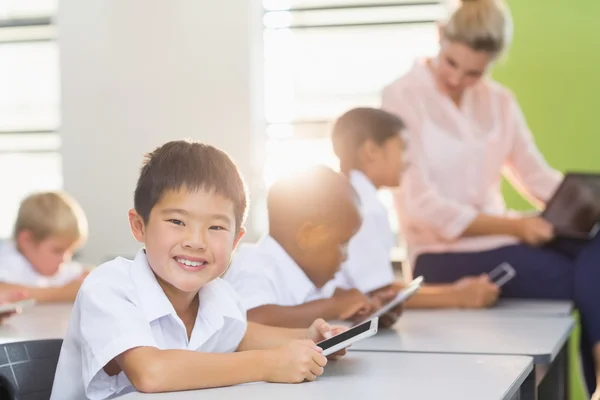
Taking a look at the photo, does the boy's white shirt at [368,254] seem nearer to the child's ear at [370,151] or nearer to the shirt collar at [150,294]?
the child's ear at [370,151]

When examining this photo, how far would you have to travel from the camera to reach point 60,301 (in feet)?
10.0

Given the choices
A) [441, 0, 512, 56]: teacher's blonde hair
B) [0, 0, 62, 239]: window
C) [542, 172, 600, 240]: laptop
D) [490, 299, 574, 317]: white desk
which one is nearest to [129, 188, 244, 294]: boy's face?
[490, 299, 574, 317]: white desk

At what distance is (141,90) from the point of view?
5172 millimetres

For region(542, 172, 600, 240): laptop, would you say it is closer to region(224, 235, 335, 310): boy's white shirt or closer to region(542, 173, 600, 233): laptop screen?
region(542, 173, 600, 233): laptop screen

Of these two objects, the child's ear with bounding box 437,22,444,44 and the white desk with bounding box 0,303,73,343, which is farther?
the child's ear with bounding box 437,22,444,44

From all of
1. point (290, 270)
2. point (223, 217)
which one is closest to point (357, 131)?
point (290, 270)

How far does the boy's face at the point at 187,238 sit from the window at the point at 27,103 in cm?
429

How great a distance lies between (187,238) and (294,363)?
0.25m

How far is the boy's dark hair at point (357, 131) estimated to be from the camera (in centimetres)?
278

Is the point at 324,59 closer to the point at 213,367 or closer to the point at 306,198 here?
the point at 306,198

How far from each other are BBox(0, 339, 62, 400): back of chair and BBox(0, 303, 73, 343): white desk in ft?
0.55

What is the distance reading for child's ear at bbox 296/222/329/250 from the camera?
2.03 metres

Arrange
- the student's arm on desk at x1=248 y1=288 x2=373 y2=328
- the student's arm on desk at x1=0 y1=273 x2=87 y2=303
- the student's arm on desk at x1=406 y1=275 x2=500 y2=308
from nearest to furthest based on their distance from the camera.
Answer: the student's arm on desk at x1=248 y1=288 x2=373 y2=328, the student's arm on desk at x1=406 y1=275 x2=500 y2=308, the student's arm on desk at x1=0 y1=273 x2=87 y2=303

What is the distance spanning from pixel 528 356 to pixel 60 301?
1835mm
